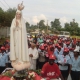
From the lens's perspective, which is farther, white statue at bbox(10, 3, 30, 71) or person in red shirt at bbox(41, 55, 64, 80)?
person in red shirt at bbox(41, 55, 64, 80)

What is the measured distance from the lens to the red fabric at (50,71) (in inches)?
273

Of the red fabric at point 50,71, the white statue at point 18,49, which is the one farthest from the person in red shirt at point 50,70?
the white statue at point 18,49

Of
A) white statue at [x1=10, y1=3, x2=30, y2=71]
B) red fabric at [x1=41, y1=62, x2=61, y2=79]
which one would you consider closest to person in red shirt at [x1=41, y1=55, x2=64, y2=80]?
red fabric at [x1=41, y1=62, x2=61, y2=79]

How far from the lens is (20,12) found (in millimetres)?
6004

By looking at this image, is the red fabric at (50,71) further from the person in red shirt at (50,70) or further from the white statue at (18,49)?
the white statue at (18,49)

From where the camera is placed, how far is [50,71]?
701 cm

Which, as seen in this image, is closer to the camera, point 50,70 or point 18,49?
point 18,49

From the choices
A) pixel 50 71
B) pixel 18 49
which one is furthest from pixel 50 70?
pixel 18 49

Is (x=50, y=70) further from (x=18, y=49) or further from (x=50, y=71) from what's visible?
(x=18, y=49)

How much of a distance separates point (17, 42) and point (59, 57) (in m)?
4.68

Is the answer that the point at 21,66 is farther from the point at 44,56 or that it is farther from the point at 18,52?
the point at 44,56

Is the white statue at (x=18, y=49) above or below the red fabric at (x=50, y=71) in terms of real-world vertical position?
above

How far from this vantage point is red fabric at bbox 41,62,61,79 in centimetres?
694

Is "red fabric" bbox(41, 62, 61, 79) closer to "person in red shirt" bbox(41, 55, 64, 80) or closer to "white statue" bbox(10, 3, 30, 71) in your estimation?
"person in red shirt" bbox(41, 55, 64, 80)
